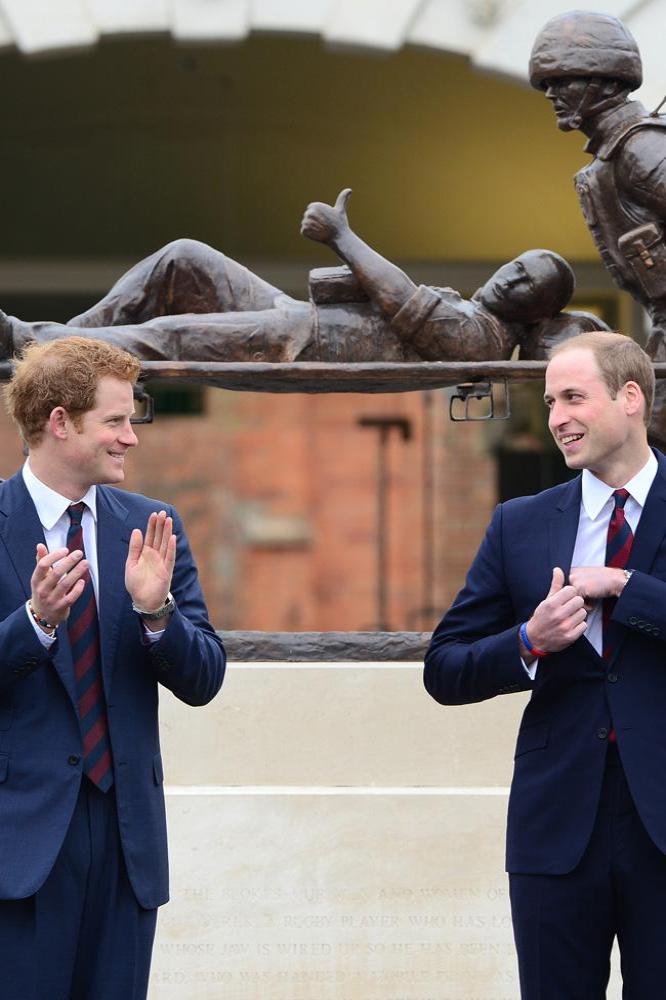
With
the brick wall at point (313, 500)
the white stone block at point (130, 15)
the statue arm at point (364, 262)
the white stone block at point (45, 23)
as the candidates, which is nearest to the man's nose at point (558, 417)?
the statue arm at point (364, 262)

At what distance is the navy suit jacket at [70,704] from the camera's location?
2859 millimetres

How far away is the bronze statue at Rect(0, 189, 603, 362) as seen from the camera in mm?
5402

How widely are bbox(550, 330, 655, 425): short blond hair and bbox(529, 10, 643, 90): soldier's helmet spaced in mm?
2313

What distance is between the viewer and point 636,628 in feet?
9.56

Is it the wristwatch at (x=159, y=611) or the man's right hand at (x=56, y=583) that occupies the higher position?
the man's right hand at (x=56, y=583)

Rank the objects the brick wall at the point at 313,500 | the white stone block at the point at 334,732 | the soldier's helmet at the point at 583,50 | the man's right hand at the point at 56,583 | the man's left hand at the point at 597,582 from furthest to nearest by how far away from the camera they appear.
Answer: the brick wall at the point at 313,500
the soldier's helmet at the point at 583,50
the white stone block at the point at 334,732
the man's left hand at the point at 597,582
the man's right hand at the point at 56,583

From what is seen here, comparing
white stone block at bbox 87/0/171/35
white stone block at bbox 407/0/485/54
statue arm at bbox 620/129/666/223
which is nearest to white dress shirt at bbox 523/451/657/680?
statue arm at bbox 620/129/666/223

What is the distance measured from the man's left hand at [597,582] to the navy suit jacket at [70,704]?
0.67m

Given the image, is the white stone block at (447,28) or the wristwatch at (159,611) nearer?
the wristwatch at (159,611)

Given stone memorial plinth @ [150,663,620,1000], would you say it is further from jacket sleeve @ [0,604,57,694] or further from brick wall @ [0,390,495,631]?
brick wall @ [0,390,495,631]

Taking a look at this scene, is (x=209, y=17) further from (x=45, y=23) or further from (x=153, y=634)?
(x=153, y=634)

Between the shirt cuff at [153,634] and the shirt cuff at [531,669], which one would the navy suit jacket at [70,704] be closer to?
the shirt cuff at [153,634]

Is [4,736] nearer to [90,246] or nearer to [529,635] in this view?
[529,635]

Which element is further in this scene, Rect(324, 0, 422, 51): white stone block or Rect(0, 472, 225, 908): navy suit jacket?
Rect(324, 0, 422, 51): white stone block
